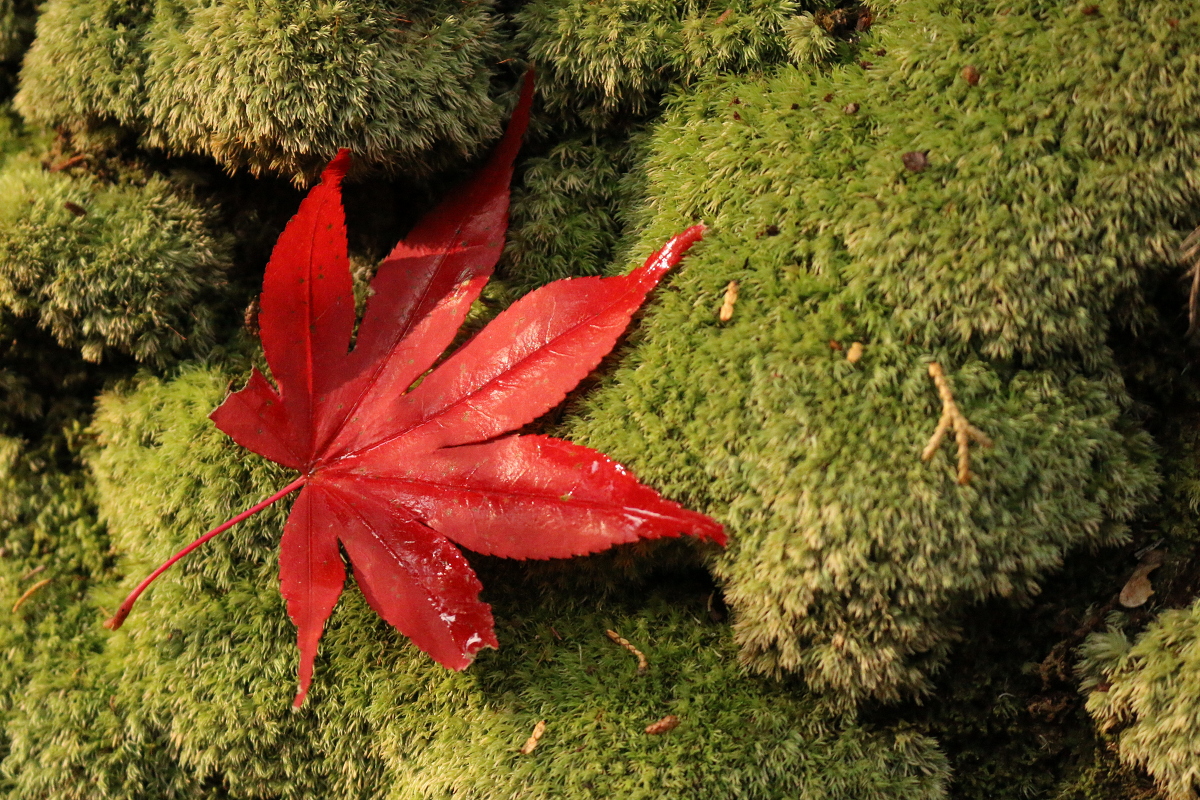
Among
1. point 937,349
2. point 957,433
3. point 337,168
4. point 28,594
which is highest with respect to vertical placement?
point 337,168

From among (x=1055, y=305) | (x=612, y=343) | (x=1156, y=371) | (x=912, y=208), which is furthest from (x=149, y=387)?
(x=1156, y=371)

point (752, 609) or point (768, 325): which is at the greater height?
point (768, 325)

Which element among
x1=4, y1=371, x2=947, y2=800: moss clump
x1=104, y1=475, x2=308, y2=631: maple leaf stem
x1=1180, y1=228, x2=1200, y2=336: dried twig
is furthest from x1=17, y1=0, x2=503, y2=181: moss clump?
x1=1180, y1=228, x2=1200, y2=336: dried twig

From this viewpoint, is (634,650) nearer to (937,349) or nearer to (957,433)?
(957,433)

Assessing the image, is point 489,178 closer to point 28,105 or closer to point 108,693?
point 28,105

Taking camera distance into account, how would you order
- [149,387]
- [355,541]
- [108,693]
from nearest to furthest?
1. [355,541]
2. [108,693]
3. [149,387]

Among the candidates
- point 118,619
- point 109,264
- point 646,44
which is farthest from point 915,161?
point 118,619
